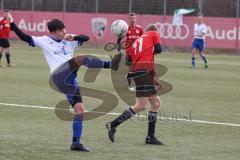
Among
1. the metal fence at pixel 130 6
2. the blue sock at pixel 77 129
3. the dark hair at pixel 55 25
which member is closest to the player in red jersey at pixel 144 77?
the blue sock at pixel 77 129

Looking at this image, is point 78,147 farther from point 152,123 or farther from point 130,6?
point 130,6

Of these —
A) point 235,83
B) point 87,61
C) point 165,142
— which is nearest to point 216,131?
point 165,142

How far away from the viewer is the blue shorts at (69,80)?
10.3 meters

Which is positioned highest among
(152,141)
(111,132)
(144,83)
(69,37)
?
(69,37)

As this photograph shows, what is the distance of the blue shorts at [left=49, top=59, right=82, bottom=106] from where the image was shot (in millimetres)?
10344

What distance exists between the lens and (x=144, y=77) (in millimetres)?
11500

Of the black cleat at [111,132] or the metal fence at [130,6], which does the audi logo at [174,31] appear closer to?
the metal fence at [130,6]

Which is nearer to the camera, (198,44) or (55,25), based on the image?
(55,25)

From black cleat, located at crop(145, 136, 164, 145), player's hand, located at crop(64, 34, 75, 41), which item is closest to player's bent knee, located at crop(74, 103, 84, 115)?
player's hand, located at crop(64, 34, 75, 41)

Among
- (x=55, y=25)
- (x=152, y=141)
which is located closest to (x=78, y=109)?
(x=55, y=25)

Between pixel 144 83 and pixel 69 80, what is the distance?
153cm

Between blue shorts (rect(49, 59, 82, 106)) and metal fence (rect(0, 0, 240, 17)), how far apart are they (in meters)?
30.8

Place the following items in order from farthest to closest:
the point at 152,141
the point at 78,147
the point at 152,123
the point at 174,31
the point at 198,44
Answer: the point at 174,31 → the point at 198,44 → the point at 152,123 → the point at 152,141 → the point at 78,147

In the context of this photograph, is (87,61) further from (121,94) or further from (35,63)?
(35,63)
